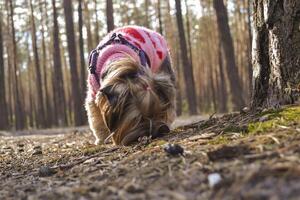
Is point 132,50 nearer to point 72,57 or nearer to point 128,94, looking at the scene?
point 128,94

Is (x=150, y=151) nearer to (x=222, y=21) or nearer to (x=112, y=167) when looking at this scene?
(x=112, y=167)

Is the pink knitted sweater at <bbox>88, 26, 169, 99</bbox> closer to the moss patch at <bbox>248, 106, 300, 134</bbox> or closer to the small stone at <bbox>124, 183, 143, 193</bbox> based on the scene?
the moss patch at <bbox>248, 106, 300, 134</bbox>

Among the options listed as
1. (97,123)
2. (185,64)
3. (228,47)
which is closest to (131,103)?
(97,123)

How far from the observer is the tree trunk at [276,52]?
3654 mm

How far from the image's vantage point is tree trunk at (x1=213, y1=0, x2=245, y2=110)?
15.5m

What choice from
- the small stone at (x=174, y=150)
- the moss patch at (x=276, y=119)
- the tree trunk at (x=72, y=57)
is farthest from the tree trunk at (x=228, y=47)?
the small stone at (x=174, y=150)

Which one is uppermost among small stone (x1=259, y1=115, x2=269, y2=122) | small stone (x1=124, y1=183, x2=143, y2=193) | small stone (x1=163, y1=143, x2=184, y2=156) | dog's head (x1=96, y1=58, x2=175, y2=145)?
dog's head (x1=96, y1=58, x2=175, y2=145)

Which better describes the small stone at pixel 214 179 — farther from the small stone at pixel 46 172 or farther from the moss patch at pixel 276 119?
the small stone at pixel 46 172

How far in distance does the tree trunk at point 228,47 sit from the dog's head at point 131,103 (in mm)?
11856

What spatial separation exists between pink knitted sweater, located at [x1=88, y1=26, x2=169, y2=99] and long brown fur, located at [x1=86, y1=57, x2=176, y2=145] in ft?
1.34

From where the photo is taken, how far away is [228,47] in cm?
1598

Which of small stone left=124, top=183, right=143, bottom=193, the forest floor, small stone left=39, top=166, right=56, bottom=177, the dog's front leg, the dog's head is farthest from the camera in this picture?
the dog's front leg

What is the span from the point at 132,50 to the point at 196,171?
254cm

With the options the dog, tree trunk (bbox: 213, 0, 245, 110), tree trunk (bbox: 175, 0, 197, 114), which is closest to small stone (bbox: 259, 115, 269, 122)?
the dog
